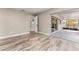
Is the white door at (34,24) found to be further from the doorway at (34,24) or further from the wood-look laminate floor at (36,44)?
the wood-look laminate floor at (36,44)

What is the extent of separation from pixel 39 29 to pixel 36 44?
0.41m

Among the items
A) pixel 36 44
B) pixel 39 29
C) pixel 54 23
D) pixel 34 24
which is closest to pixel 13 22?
pixel 34 24

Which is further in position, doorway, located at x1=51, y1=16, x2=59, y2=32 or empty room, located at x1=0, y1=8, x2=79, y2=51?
doorway, located at x1=51, y1=16, x2=59, y2=32

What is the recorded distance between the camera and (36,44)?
2102mm

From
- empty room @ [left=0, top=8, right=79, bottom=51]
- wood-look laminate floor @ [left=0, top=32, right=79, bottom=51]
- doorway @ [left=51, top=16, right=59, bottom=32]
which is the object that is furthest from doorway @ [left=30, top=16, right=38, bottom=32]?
doorway @ [left=51, top=16, right=59, bottom=32]

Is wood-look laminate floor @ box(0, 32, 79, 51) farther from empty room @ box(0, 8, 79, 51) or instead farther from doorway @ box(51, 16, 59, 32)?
doorway @ box(51, 16, 59, 32)

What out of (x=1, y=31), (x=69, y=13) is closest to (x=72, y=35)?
(x=69, y=13)

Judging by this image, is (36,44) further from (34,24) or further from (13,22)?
(13,22)

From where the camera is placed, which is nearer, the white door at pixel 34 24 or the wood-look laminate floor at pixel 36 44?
the wood-look laminate floor at pixel 36 44

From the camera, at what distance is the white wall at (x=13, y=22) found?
202 cm

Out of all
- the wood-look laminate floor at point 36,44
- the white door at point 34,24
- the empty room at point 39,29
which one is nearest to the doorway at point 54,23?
the empty room at point 39,29

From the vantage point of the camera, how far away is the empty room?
6.68ft
